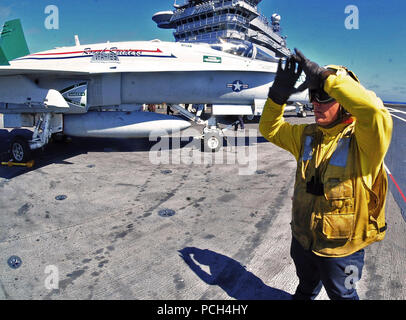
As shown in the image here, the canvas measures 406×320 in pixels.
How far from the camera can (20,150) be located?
24.0ft

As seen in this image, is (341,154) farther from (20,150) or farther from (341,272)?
(20,150)

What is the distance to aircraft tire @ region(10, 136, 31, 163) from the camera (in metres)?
7.26

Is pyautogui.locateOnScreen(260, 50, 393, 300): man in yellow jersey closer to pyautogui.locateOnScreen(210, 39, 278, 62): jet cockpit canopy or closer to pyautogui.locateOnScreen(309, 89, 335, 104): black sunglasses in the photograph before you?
pyautogui.locateOnScreen(309, 89, 335, 104): black sunglasses

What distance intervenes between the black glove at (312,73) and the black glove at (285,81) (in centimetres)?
10

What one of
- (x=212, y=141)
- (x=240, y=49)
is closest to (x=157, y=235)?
(x=212, y=141)

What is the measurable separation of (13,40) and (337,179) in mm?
12616

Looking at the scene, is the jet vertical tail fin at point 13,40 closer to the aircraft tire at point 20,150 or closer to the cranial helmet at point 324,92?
the aircraft tire at point 20,150

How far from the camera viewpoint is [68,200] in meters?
5.01

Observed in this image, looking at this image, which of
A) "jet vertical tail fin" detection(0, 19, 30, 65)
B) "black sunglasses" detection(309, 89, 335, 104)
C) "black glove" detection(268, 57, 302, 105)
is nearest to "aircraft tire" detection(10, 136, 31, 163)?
"jet vertical tail fin" detection(0, 19, 30, 65)

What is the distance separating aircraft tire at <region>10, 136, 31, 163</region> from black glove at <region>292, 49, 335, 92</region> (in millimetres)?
7792

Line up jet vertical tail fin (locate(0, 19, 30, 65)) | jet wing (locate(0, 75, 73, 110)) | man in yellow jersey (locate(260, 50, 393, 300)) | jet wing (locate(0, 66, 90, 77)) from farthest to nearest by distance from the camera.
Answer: jet vertical tail fin (locate(0, 19, 30, 65)) < jet wing (locate(0, 75, 73, 110)) < jet wing (locate(0, 66, 90, 77)) < man in yellow jersey (locate(260, 50, 393, 300))

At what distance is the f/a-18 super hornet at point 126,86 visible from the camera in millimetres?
7590

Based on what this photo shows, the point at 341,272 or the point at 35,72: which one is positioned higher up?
the point at 35,72

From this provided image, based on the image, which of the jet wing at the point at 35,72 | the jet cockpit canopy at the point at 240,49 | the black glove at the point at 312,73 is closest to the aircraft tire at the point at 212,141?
the jet cockpit canopy at the point at 240,49
